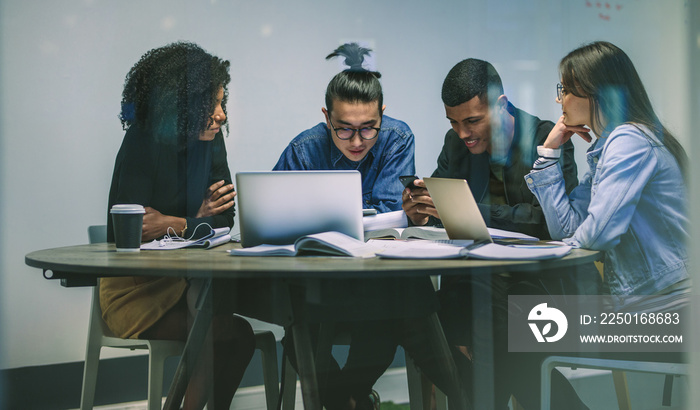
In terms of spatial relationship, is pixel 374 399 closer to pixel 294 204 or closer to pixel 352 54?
pixel 294 204

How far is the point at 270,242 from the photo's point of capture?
1389 millimetres

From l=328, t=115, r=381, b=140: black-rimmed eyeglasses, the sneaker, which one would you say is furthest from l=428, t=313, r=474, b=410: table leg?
l=328, t=115, r=381, b=140: black-rimmed eyeglasses

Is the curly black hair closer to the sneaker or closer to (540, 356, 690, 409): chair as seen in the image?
the sneaker

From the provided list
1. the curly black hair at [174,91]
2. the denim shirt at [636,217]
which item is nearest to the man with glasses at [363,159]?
the curly black hair at [174,91]

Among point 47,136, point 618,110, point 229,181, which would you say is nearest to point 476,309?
point 618,110

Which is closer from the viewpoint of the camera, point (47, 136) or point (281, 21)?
point (47, 136)

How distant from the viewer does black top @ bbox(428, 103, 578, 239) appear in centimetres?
196

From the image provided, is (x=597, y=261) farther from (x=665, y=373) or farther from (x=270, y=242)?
(x=270, y=242)

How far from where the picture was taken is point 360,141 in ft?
7.52

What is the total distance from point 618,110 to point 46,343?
2163mm

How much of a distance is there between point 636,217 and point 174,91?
188 centimetres

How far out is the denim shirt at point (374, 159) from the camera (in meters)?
2.26

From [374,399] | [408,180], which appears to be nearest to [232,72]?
[408,180]

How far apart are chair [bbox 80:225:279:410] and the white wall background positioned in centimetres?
9
